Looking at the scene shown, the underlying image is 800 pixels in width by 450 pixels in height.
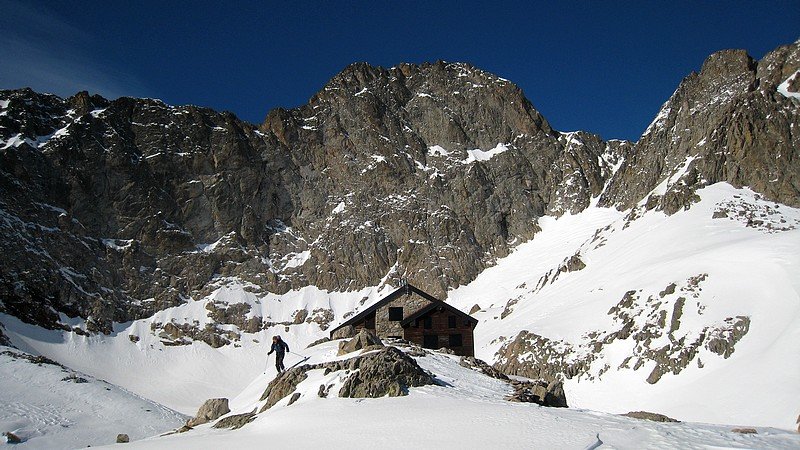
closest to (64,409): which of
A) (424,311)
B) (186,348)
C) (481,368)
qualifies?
(424,311)

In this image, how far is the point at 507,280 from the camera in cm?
10725

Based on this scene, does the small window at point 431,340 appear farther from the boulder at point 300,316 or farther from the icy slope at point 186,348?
the boulder at point 300,316

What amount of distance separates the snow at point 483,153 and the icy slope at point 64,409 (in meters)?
104

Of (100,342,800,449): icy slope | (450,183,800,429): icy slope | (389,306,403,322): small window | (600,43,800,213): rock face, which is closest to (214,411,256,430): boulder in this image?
(100,342,800,449): icy slope

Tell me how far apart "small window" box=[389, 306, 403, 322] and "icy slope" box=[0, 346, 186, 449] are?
18.5 m

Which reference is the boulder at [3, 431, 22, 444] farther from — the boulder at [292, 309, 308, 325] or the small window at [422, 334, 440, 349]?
the boulder at [292, 309, 308, 325]

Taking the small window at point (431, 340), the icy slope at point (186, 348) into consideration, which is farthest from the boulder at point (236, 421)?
the icy slope at point (186, 348)

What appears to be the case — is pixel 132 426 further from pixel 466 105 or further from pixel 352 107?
Answer: pixel 466 105

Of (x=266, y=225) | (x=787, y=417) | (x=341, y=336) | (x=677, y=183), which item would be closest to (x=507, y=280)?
(x=677, y=183)

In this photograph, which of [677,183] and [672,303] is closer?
[672,303]

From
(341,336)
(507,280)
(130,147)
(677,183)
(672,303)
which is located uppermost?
(130,147)

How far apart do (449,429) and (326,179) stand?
408 feet

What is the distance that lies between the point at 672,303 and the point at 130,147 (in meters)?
115

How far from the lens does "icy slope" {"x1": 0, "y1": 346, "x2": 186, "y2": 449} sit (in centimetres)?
3553
